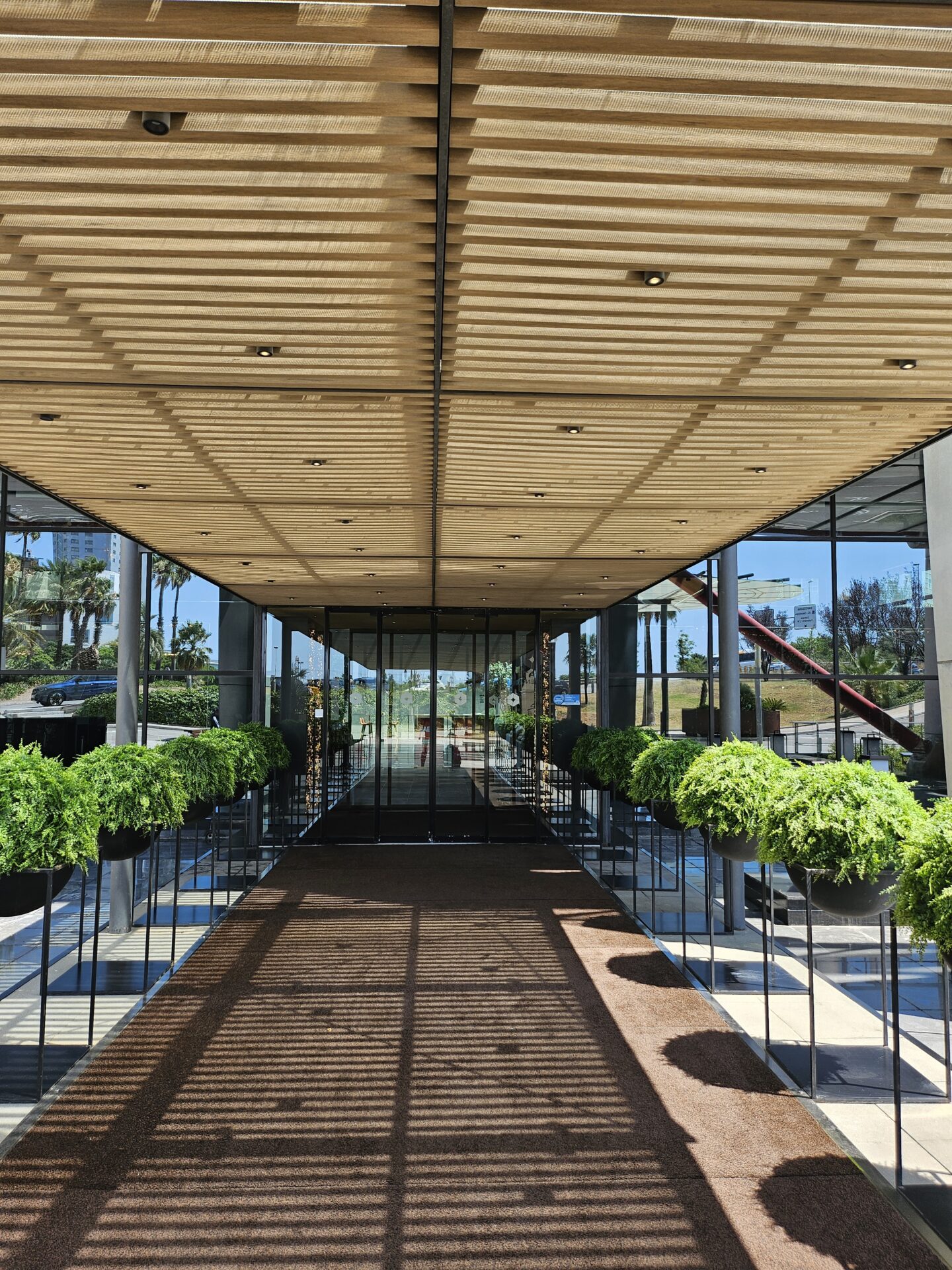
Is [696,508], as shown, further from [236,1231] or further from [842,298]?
[236,1231]

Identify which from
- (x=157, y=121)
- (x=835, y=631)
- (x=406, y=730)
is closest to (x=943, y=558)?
(x=835, y=631)

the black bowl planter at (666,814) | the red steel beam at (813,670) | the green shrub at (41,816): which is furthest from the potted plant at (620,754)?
the green shrub at (41,816)

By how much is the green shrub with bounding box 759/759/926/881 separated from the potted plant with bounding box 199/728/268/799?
5486mm

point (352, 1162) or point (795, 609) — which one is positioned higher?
point (795, 609)

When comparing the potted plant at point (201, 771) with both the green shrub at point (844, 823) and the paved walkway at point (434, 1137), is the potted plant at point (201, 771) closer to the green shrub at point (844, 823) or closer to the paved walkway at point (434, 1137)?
the paved walkway at point (434, 1137)

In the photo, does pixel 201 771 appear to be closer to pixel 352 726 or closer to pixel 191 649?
pixel 191 649

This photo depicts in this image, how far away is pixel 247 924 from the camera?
854 centimetres

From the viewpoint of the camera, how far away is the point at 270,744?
11.4 metres

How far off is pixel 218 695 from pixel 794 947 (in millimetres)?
8776

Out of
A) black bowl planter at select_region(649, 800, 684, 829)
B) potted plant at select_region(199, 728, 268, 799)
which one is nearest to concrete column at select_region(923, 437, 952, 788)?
black bowl planter at select_region(649, 800, 684, 829)

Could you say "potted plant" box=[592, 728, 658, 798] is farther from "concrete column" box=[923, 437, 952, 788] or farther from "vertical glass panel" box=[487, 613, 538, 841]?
"vertical glass panel" box=[487, 613, 538, 841]

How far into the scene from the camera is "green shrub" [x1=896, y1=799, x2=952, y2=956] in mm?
3326

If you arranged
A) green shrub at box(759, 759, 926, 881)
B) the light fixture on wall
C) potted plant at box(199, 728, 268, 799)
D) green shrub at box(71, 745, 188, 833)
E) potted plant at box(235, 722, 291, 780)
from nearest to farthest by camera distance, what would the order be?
the light fixture on wall, green shrub at box(759, 759, 926, 881), green shrub at box(71, 745, 188, 833), potted plant at box(199, 728, 268, 799), potted plant at box(235, 722, 291, 780)

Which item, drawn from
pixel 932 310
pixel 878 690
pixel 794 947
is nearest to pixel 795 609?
pixel 878 690
